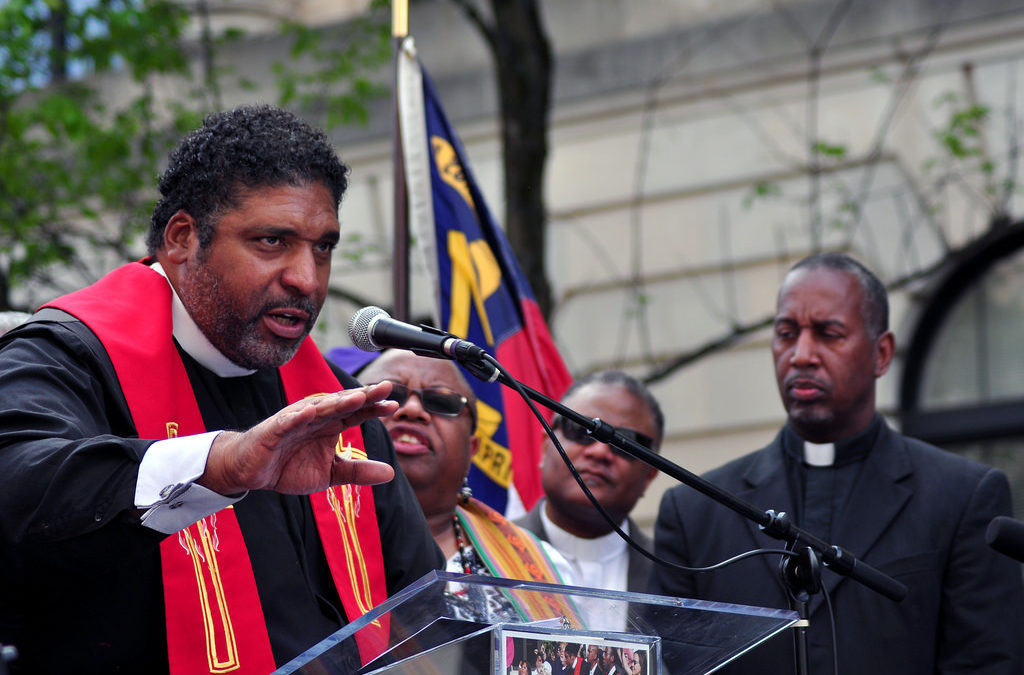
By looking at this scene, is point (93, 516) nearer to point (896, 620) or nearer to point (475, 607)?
point (475, 607)

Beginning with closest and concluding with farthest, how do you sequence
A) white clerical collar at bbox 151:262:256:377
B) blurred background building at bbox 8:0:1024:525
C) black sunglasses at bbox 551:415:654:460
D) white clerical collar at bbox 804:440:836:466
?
white clerical collar at bbox 151:262:256:377 < white clerical collar at bbox 804:440:836:466 < black sunglasses at bbox 551:415:654:460 < blurred background building at bbox 8:0:1024:525

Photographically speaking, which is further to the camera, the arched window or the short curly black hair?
the arched window

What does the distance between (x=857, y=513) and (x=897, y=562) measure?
0.29m

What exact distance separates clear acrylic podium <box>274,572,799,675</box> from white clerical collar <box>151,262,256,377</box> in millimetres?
1133

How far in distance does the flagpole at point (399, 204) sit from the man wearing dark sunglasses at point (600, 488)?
1066mm

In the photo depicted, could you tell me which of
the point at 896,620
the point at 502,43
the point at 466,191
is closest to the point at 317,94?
the point at 502,43

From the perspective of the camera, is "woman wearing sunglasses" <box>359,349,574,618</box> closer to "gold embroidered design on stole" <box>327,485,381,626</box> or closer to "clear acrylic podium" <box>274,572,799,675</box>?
"gold embroidered design on stole" <box>327,485,381,626</box>

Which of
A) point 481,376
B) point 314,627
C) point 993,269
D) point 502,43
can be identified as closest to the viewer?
point 481,376

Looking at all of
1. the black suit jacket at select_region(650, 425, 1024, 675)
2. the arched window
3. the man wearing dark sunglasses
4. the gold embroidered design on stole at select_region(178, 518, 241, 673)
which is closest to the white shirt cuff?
the gold embroidered design on stole at select_region(178, 518, 241, 673)

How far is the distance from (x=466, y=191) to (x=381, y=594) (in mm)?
3536

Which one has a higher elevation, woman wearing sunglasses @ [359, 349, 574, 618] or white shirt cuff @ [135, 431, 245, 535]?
white shirt cuff @ [135, 431, 245, 535]

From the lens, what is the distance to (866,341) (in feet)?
15.5

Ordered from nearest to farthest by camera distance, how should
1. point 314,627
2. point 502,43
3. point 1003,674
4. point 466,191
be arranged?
point 314,627, point 1003,674, point 466,191, point 502,43

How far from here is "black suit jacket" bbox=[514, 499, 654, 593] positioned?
17.8 feet
